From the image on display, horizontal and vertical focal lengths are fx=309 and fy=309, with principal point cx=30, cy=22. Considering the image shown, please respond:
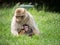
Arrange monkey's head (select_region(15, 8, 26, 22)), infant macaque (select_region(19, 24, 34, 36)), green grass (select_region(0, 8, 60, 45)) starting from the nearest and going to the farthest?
green grass (select_region(0, 8, 60, 45)), monkey's head (select_region(15, 8, 26, 22)), infant macaque (select_region(19, 24, 34, 36))

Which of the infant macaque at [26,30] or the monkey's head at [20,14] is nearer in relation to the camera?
the monkey's head at [20,14]

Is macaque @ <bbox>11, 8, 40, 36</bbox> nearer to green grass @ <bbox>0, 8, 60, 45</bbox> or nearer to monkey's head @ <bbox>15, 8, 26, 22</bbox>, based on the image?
monkey's head @ <bbox>15, 8, 26, 22</bbox>

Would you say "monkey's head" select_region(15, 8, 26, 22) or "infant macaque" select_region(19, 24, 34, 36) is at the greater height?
"monkey's head" select_region(15, 8, 26, 22)

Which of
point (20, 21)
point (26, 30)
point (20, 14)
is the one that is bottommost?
point (26, 30)

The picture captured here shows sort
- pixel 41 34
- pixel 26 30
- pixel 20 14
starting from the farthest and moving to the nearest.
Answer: pixel 41 34 < pixel 26 30 < pixel 20 14

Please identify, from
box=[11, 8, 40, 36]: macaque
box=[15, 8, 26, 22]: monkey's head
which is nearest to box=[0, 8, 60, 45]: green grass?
box=[11, 8, 40, 36]: macaque

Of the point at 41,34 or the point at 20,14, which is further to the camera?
the point at 41,34

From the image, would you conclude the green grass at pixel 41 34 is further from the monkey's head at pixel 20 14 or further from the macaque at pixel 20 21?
the monkey's head at pixel 20 14

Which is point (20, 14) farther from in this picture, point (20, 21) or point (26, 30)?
point (26, 30)

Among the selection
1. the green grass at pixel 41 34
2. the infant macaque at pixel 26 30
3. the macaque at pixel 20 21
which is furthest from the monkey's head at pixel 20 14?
the green grass at pixel 41 34

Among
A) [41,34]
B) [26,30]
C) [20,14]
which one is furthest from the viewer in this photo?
[41,34]

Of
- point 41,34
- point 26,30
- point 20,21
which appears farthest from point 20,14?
point 41,34

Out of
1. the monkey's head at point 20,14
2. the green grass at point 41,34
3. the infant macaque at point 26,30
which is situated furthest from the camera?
the infant macaque at point 26,30

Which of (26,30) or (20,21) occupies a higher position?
(20,21)
